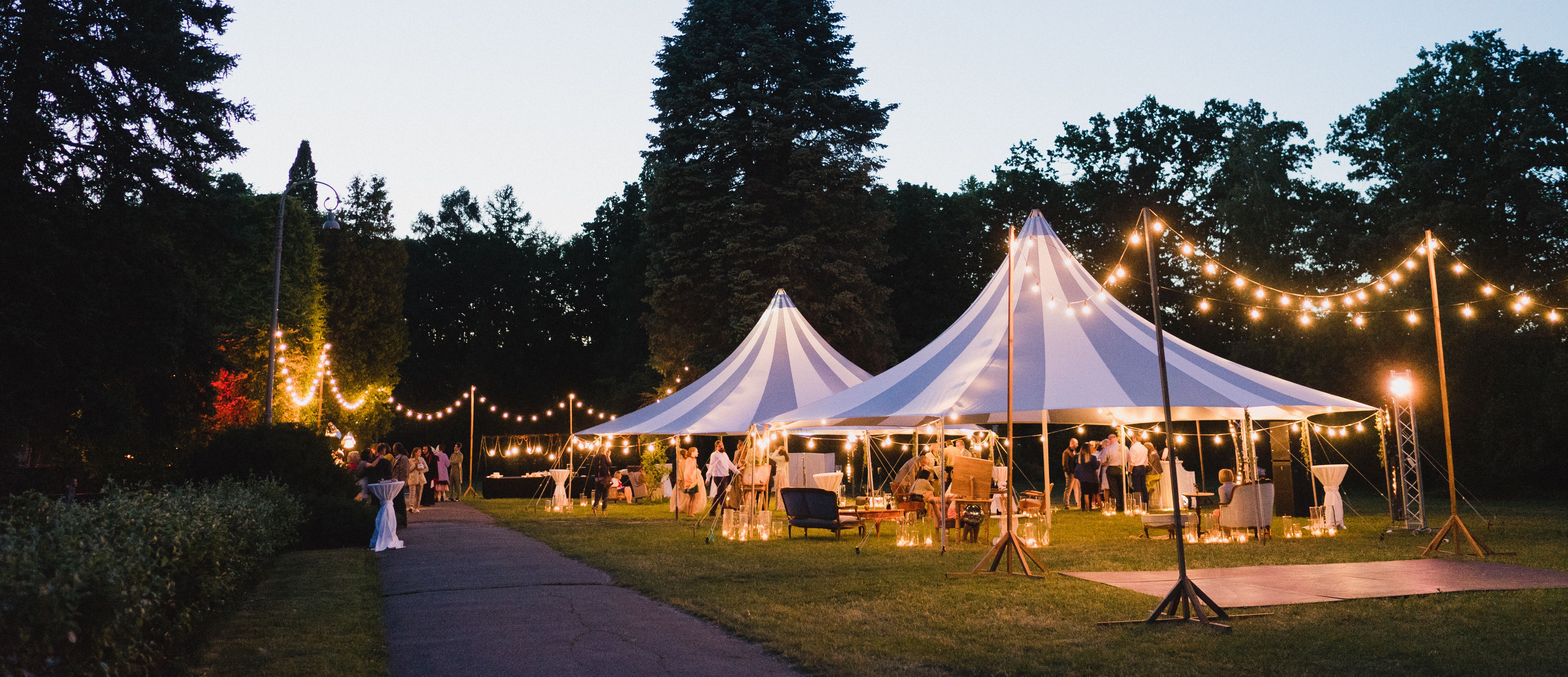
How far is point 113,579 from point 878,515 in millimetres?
10044

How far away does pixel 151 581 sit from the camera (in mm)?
4621

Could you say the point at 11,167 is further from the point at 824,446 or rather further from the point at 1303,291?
the point at 1303,291

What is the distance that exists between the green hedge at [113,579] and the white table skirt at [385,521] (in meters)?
4.16

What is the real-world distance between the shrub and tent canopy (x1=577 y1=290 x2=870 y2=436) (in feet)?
16.1

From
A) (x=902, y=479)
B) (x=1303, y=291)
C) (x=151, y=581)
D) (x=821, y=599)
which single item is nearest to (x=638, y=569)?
(x=821, y=599)

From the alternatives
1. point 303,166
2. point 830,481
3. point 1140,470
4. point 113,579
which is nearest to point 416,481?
point 830,481

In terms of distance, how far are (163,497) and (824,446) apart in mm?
27359

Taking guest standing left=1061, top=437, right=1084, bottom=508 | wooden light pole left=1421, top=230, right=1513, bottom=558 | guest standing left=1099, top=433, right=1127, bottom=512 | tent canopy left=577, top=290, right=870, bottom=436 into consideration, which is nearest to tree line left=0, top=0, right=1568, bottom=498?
tent canopy left=577, top=290, right=870, bottom=436

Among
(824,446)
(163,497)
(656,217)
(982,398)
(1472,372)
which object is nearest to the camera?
(163,497)

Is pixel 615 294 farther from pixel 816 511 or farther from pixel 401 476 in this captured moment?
pixel 816 511

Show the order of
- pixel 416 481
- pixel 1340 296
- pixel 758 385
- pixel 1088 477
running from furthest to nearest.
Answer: pixel 416 481 < pixel 1088 477 < pixel 758 385 < pixel 1340 296

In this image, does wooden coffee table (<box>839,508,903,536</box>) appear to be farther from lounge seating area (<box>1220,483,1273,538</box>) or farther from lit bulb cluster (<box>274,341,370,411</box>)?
lit bulb cluster (<box>274,341,370,411</box>)

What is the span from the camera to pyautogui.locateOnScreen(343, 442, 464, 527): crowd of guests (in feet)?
47.6

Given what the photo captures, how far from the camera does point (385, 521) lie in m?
12.3
